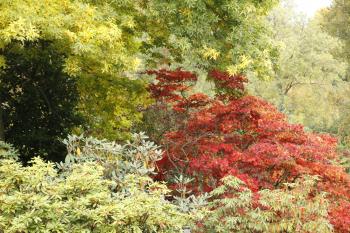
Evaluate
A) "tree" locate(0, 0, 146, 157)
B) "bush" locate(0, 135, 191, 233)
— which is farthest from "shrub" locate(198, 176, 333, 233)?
"tree" locate(0, 0, 146, 157)

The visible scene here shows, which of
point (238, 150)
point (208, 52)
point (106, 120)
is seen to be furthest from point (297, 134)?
point (106, 120)

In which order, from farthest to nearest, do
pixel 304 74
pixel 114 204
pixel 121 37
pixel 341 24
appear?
pixel 304 74
pixel 341 24
pixel 121 37
pixel 114 204

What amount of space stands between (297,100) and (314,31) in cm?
395

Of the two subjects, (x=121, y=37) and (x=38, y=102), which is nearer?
(x=121, y=37)

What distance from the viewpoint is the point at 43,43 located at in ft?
31.1

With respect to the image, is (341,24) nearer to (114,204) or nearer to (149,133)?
(149,133)

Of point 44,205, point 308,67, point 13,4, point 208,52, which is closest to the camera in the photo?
point 44,205

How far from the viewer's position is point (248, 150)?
8094 mm

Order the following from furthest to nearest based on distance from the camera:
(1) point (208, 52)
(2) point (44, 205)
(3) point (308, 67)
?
1. (3) point (308, 67)
2. (1) point (208, 52)
3. (2) point (44, 205)

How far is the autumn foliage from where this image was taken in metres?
7.77

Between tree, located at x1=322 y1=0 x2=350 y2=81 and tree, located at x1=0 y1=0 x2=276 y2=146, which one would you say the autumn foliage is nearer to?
tree, located at x1=0 y1=0 x2=276 y2=146

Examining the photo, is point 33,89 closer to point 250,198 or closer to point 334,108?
→ point 250,198

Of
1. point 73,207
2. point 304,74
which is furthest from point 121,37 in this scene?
point 304,74

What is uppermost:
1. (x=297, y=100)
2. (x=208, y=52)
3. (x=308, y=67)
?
(x=208, y=52)
